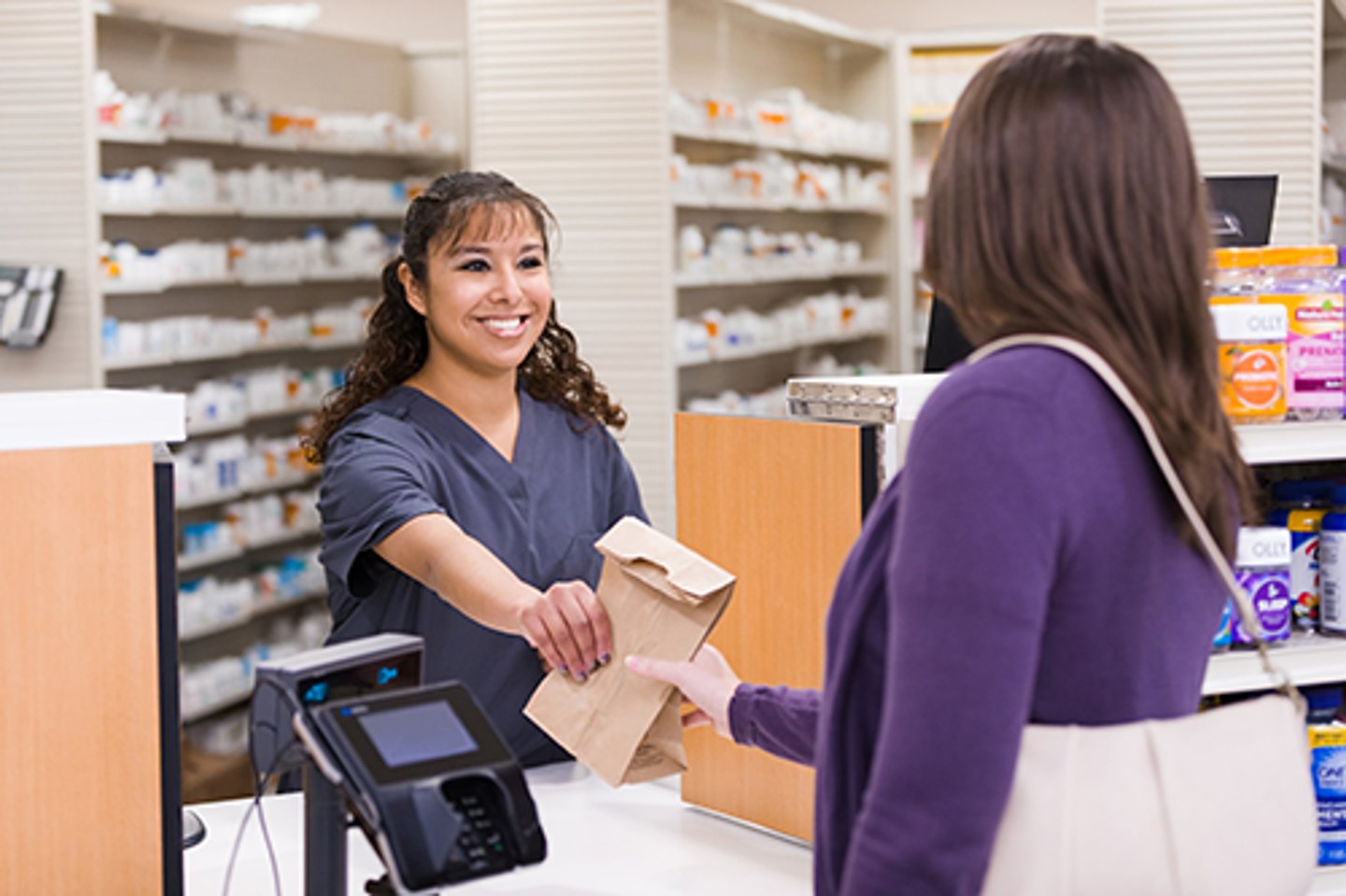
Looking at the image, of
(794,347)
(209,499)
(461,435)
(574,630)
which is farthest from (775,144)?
(574,630)

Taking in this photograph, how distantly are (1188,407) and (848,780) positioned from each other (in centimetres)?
41

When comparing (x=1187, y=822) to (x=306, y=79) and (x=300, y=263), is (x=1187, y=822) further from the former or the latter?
(x=306, y=79)

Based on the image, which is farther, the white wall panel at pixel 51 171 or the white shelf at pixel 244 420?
the white shelf at pixel 244 420

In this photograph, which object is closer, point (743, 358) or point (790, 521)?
point (790, 521)

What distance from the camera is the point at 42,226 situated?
5594 millimetres

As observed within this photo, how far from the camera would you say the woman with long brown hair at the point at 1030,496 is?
1.13 m

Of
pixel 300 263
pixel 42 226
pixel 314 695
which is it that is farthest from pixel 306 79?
pixel 314 695

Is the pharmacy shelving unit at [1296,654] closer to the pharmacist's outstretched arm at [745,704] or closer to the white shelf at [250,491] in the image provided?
the pharmacist's outstretched arm at [745,704]

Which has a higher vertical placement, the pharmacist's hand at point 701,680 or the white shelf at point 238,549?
the pharmacist's hand at point 701,680

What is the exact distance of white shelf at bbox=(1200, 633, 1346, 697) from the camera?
Result: 1.95 m

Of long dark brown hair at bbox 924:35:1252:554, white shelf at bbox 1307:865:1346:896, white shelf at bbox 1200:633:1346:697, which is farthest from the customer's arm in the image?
white shelf at bbox 1307:865:1346:896

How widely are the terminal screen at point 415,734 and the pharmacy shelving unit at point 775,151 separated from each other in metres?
5.05

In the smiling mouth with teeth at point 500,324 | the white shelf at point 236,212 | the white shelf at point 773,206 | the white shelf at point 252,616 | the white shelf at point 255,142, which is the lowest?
the white shelf at point 252,616

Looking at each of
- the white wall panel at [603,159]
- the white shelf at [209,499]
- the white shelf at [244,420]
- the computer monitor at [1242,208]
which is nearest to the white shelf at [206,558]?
the white shelf at [209,499]
